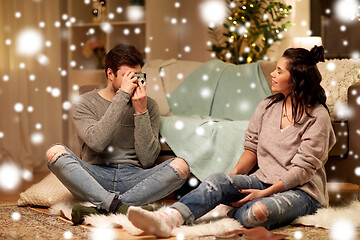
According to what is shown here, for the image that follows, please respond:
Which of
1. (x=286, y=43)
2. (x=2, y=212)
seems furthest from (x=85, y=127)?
(x=286, y=43)

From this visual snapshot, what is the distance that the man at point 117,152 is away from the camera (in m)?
1.74

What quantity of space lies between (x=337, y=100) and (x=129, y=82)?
0.96m

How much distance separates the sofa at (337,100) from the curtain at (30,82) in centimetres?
103

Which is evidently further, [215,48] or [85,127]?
[215,48]

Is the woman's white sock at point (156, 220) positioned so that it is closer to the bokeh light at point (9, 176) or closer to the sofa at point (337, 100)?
the sofa at point (337, 100)

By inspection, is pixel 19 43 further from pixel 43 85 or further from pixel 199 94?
pixel 199 94

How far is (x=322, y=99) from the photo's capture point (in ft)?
5.82

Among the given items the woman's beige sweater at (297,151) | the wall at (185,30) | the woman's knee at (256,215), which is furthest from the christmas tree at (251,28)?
the woman's knee at (256,215)

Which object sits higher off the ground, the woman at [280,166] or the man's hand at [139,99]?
the man's hand at [139,99]

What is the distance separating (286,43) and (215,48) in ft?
1.54

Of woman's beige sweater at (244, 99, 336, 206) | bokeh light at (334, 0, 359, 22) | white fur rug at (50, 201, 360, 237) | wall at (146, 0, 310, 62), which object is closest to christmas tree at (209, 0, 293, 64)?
wall at (146, 0, 310, 62)

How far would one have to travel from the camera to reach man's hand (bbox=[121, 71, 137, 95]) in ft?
6.15

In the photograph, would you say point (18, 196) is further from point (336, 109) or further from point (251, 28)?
point (251, 28)

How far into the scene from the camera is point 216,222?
165 centimetres
